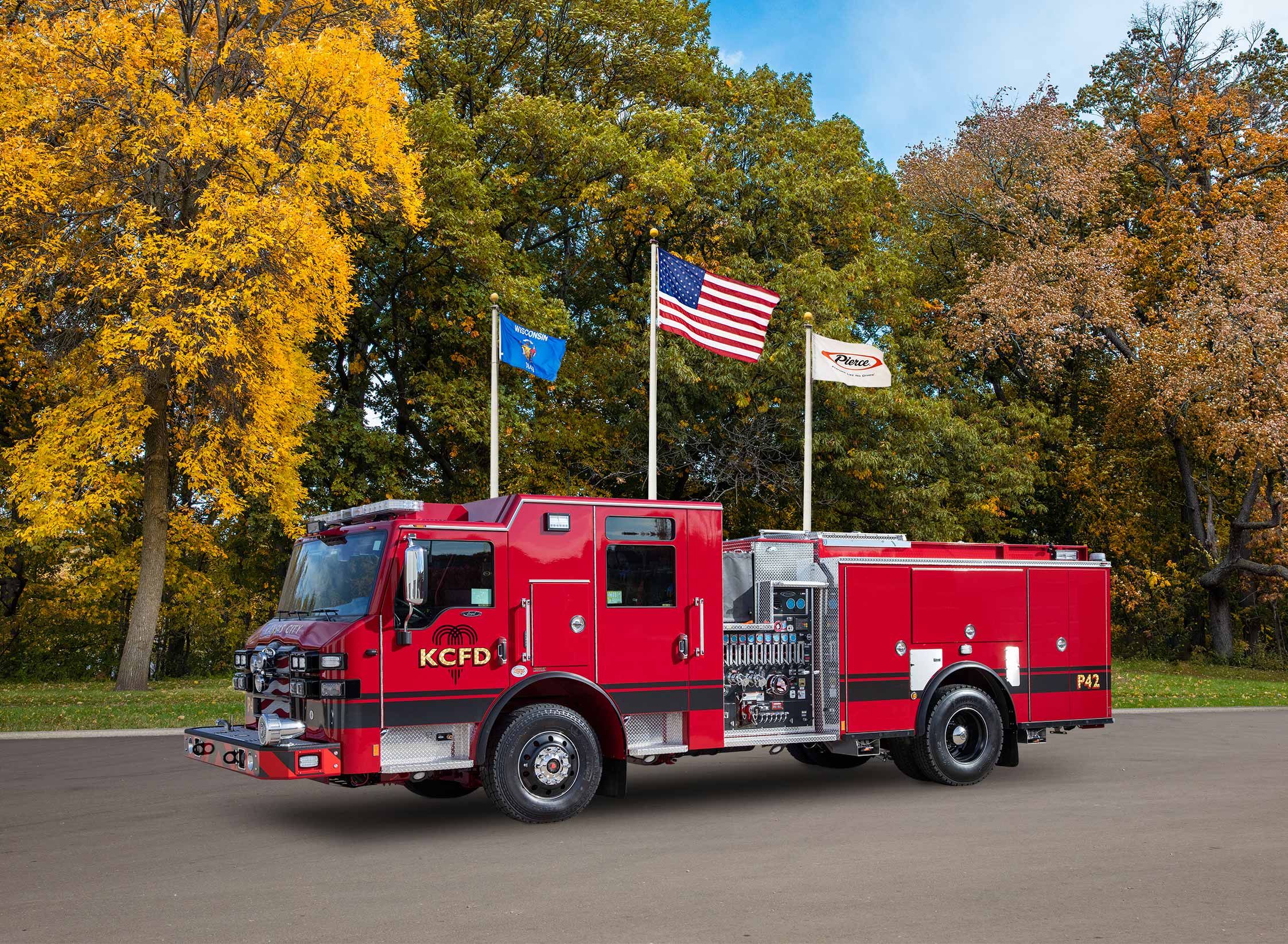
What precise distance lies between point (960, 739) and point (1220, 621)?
29258 mm

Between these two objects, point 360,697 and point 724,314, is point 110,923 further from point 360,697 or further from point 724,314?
point 724,314

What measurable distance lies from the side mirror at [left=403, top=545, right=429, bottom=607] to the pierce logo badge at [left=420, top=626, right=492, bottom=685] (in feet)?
1.89

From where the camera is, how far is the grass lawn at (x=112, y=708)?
680 inches

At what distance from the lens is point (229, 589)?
30.9 m

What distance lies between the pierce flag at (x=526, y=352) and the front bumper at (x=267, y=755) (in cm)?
994

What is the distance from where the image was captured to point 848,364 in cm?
1872

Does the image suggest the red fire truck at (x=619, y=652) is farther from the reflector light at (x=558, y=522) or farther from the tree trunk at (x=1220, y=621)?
the tree trunk at (x=1220, y=621)

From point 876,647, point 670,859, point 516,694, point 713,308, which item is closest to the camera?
point 670,859

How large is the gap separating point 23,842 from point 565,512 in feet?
16.2

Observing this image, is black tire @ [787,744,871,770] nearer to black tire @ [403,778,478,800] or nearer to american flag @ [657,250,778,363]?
black tire @ [403,778,478,800]

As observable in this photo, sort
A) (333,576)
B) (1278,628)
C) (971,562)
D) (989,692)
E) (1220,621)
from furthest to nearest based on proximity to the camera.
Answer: (1278,628) → (1220,621) → (989,692) → (971,562) → (333,576)

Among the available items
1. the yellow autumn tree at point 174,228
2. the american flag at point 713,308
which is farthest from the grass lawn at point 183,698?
the american flag at point 713,308

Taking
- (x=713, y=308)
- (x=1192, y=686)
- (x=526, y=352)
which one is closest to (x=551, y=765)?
(x=713, y=308)

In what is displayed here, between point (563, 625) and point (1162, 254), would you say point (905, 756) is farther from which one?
point (1162, 254)
